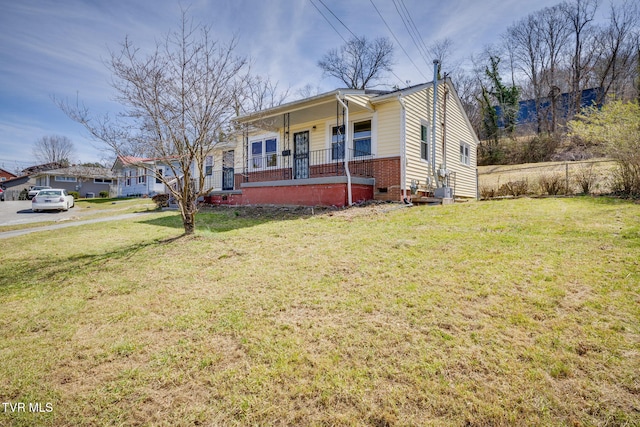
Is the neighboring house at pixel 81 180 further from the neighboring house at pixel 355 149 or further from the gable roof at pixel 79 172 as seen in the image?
the neighboring house at pixel 355 149

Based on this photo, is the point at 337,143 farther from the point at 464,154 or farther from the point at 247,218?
the point at 464,154

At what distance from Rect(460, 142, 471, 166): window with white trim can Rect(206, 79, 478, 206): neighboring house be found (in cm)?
19

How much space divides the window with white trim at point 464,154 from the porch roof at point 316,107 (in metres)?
6.71

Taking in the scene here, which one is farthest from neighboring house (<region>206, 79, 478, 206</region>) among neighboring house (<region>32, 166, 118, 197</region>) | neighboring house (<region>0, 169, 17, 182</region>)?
neighboring house (<region>0, 169, 17, 182</region>)

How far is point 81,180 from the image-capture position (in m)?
41.4

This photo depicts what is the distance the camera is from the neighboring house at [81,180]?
133 ft

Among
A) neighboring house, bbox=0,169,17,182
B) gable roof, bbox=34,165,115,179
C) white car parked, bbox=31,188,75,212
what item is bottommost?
white car parked, bbox=31,188,75,212

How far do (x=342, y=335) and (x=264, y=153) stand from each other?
13595 mm

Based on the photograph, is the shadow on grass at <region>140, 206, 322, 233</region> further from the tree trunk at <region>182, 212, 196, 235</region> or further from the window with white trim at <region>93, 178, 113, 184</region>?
the window with white trim at <region>93, 178, 113, 184</region>

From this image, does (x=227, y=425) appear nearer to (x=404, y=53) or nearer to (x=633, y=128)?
(x=633, y=128)

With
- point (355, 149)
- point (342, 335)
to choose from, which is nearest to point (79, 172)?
point (355, 149)

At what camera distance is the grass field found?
1.94 metres

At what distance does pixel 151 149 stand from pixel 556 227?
8.42 m

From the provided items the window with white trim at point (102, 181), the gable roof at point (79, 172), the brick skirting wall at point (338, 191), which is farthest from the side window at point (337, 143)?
the window with white trim at point (102, 181)
